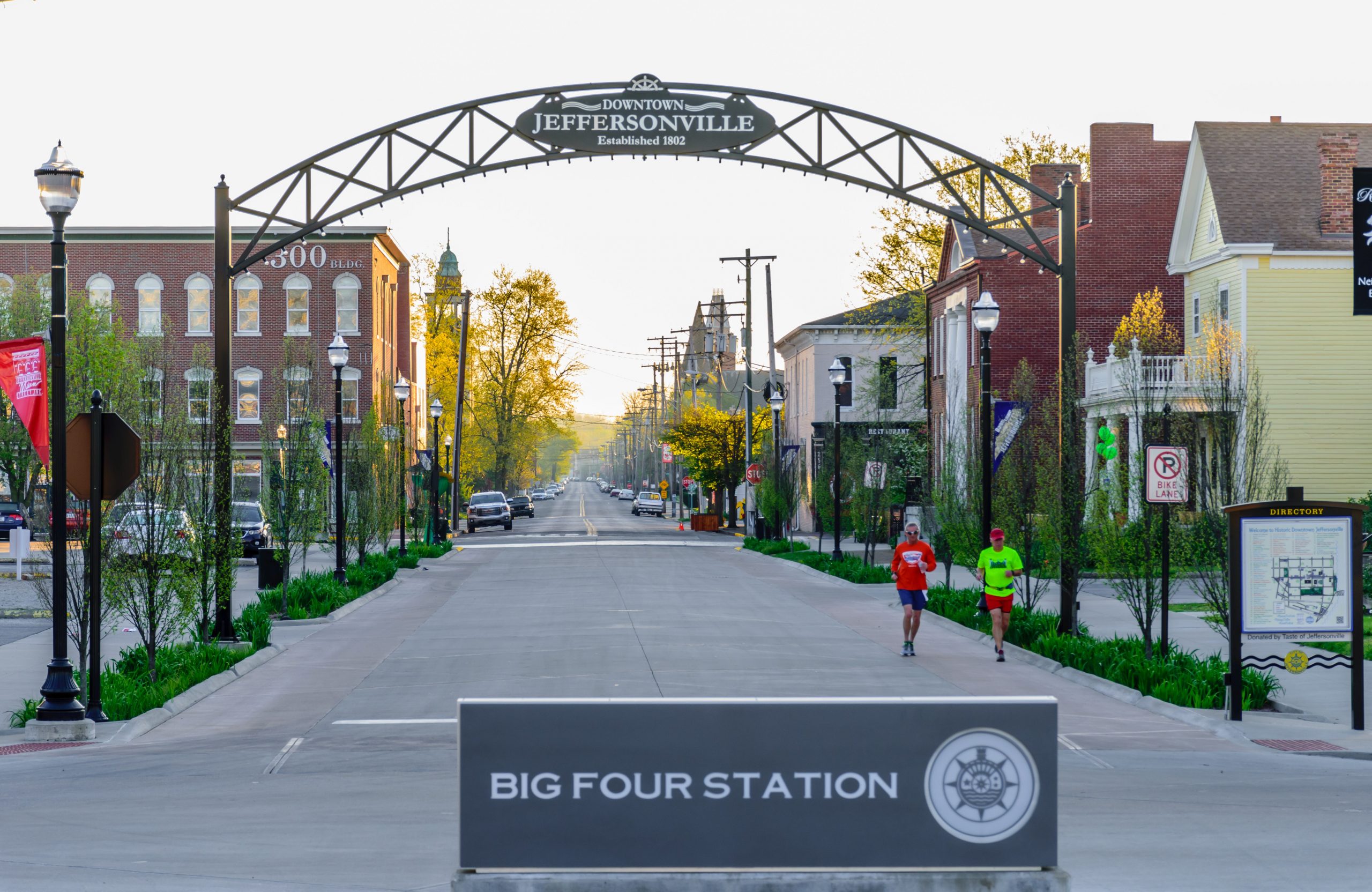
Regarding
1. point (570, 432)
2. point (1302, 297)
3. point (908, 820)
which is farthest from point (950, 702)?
point (570, 432)

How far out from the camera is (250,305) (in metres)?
68.9

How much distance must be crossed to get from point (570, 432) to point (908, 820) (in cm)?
9225

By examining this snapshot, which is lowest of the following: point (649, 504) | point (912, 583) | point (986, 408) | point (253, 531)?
point (649, 504)

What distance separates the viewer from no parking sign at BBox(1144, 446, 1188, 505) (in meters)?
15.9

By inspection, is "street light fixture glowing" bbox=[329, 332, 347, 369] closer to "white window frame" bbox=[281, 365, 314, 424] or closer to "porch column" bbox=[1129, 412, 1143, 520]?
"white window frame" bbox=[281, 365, 314, 424]

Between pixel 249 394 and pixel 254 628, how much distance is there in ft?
167

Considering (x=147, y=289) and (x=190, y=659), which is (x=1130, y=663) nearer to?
(x=190, y=659)

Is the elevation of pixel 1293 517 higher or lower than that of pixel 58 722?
higher

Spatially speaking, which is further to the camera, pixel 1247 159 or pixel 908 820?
pixel 1247 159

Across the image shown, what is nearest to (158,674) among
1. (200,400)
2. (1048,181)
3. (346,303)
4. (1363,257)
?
(200,400)

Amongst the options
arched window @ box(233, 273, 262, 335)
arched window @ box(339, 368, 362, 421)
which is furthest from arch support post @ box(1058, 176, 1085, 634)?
arched window @ box(233, 273, 262, 335)

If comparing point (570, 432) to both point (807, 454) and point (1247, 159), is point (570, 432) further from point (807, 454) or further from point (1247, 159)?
point (1247, 159)

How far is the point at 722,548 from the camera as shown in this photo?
52.1 m

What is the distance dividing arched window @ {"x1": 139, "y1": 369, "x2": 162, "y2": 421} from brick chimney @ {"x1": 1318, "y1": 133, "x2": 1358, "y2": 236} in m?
30.6
